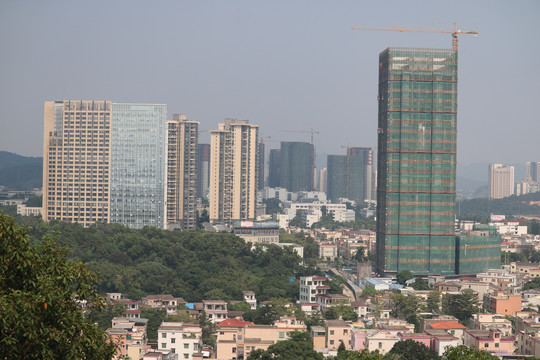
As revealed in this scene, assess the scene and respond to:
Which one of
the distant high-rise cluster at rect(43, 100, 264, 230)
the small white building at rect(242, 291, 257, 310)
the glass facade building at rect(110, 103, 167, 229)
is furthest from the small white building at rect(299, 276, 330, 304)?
the distant high-rise cluster at rect(43, 100, 264, 230)

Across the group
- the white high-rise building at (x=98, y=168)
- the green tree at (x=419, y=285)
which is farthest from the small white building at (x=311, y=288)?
the white high-rise building at (x=98, y=168)

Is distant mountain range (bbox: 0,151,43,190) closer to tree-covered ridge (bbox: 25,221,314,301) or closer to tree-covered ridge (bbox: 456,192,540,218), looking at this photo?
tree-covered ridge (bbox: 456,192,540,218)

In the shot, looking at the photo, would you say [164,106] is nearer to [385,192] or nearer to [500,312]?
[385,192]

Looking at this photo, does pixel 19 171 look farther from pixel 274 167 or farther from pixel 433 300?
pixel 433 300

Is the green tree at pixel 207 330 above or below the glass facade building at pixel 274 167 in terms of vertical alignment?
below

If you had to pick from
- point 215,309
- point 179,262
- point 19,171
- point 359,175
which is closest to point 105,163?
point 179,262

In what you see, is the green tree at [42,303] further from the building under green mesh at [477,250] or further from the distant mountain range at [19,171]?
the distant mountain range at [19,171]
